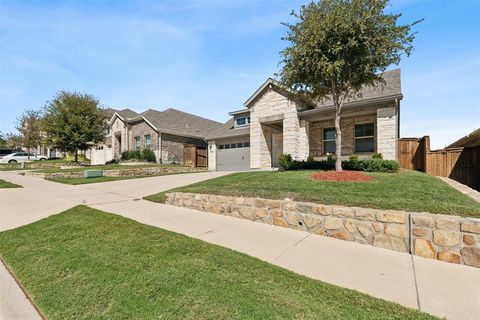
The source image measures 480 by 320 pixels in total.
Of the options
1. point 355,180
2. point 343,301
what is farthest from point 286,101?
point 343,301

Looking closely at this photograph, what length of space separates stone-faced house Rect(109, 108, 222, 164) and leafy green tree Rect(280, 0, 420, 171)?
15712 mm

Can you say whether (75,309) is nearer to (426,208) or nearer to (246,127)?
(426,208)

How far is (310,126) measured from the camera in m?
15.0

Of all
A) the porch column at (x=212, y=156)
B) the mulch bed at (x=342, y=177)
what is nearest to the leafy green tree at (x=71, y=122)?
the porch column at (x=212, y=156)

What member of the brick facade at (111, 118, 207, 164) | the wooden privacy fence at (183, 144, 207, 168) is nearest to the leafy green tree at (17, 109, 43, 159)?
the brick facade at (111, 118, 207, 164)

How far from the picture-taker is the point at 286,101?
14.8 m

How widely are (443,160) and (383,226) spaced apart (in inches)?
330

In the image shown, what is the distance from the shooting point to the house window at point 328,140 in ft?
47.3

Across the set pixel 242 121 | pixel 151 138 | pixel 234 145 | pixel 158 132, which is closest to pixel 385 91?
pixel 242 121

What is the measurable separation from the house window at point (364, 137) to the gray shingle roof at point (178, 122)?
16.9 metres

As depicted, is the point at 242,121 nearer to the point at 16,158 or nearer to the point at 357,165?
the point at 357,165

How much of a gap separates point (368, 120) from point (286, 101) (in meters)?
4.90

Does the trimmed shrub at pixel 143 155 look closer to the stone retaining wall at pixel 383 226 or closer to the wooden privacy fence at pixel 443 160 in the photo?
the stone retaining wall at pixel 383 226

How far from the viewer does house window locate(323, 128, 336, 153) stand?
567 inches
